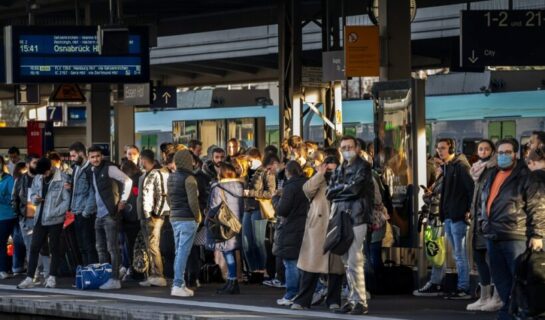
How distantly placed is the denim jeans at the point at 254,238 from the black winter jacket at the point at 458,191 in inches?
137

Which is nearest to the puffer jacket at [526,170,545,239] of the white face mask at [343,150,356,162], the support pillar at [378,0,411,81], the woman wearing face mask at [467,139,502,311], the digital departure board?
the woman wearing face mask at [467,139,502,311]

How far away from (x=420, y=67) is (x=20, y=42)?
1739 centimetres

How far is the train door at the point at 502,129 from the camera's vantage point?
101ft

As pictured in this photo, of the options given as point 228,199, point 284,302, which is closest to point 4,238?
point 228,199

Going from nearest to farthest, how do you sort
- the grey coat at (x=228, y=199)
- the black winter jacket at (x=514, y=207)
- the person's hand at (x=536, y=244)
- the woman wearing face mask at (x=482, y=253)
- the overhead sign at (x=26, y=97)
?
the person's hand at (x=536, y=244) → the black winter jacket at (x=514, y=207) → the woman wearing face mask at (x=482, y=253) → the grey coat at (x=228, y=199) → the overhead sign at (x=26, y=97)

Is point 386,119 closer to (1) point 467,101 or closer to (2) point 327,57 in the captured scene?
(2) point 327,57

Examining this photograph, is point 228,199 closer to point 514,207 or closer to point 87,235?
point 87,235

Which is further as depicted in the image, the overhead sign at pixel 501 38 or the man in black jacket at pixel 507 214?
the overhead sign at pixel 501 38

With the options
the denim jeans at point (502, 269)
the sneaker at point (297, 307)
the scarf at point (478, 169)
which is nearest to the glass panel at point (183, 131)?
the sneaker at point (297, 307)

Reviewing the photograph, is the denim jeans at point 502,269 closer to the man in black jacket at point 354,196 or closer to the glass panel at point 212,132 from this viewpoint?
the man in black jacket at point 354,196

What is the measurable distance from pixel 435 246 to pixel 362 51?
18.8 ft

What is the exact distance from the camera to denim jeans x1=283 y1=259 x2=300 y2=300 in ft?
50.8

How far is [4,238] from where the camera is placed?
21.1 m

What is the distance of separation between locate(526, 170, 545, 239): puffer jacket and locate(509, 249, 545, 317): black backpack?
0.57 feet
